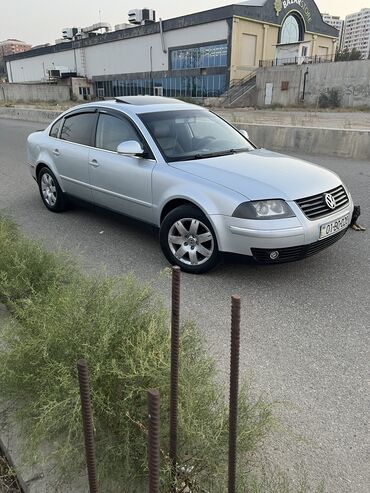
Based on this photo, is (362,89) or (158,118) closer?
(158,118)

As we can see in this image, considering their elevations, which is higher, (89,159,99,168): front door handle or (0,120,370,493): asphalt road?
(89,159,99,168): front door handle

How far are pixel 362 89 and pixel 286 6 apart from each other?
27.2 meters

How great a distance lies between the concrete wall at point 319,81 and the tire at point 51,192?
1860 inches

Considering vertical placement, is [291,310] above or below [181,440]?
below

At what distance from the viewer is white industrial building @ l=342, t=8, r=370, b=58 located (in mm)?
132750

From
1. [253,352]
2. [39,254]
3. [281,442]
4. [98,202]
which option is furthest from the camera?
[98,202]

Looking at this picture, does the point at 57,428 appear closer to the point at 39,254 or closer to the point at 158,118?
the point at 39,254

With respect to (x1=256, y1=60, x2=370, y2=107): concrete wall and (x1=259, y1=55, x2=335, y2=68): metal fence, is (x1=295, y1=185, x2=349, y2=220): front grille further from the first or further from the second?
(x1=259, y1=55, x2=335, y2=68): metal fence

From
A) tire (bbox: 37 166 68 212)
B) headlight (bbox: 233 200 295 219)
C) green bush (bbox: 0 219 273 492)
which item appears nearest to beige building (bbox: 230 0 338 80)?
tire (bbox: 37 166 68 212)

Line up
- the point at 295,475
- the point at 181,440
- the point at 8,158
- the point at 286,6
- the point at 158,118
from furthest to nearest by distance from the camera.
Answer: the point at 286,6, the point at 8,158, the point at 158,118, the point at 295,475, the point at 181,440

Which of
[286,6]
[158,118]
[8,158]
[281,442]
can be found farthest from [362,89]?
[281,442]

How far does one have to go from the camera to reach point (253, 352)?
3.18 m

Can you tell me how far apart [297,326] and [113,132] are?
10.7 ft

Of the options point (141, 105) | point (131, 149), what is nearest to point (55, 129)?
point (141, 105)
